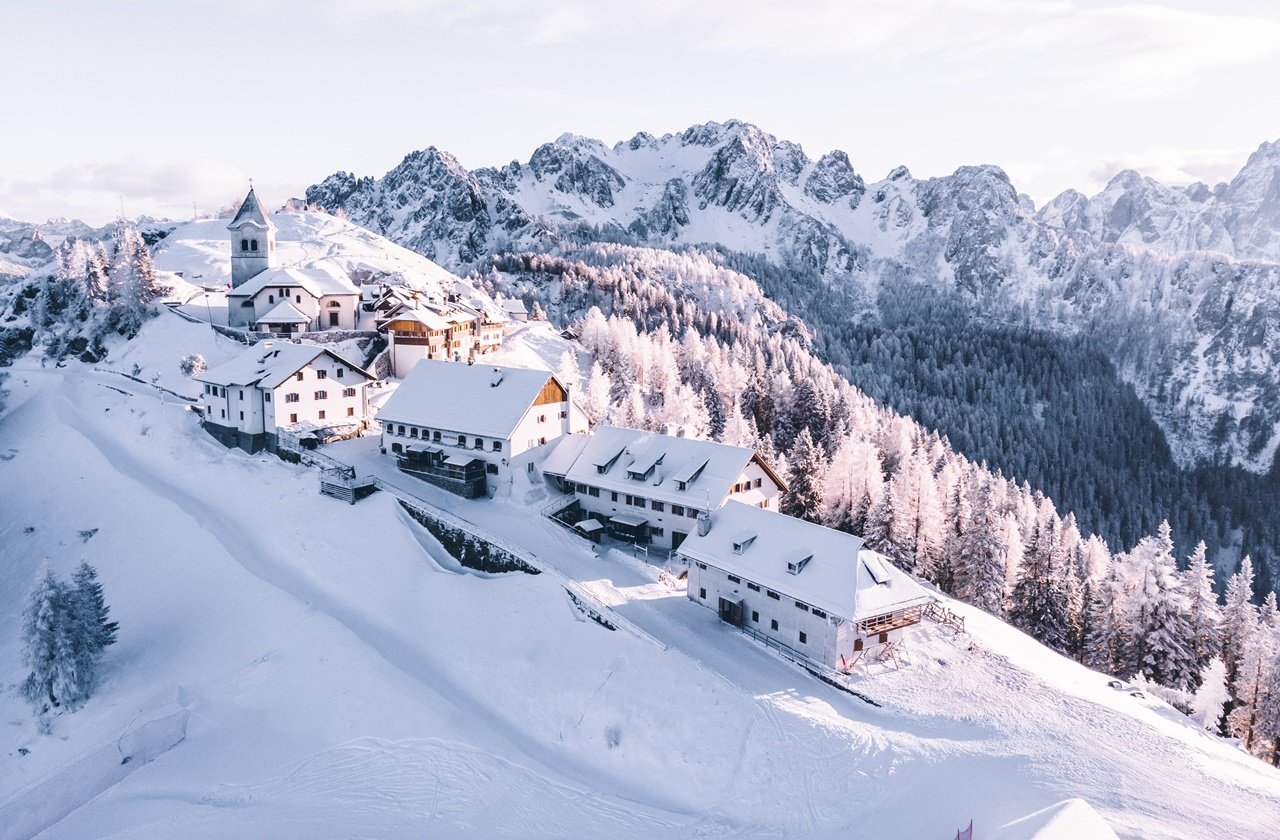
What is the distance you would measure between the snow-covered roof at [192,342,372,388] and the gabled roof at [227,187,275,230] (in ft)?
124

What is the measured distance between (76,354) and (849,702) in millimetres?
93649

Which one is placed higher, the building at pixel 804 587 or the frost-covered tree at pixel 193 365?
the frost-covered tree at pixel 193 365

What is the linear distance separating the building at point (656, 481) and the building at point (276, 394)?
22.0m

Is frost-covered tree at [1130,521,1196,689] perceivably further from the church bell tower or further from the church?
the church bell tower

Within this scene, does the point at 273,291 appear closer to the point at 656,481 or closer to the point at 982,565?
the point at 656,481

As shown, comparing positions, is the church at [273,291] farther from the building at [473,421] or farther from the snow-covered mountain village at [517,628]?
the building at [473,421]

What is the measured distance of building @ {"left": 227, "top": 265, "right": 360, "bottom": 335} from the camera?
8356cm

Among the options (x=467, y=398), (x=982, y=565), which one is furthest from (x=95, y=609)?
(x=982, y=565)

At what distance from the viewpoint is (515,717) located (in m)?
36.9

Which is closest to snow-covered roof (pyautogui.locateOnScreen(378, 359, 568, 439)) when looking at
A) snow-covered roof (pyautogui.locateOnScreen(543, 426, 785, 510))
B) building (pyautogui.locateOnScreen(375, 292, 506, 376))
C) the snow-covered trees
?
snow-covered roof (pyautogui.locateOnScreen(543, 426, 785, 510))

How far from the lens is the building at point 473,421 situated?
57.3 meters

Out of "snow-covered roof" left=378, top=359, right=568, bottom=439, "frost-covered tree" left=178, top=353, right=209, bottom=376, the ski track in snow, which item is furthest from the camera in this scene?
"frost-covered tree" left=178, top=353, right=209, bottom=376

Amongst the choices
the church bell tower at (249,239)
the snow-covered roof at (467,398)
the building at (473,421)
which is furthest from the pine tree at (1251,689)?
→ the church bell tower at (249,239)

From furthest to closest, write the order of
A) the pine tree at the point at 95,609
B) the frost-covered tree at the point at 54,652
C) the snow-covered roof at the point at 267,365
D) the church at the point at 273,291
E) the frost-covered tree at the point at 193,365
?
1. the church at the point at 273,291
2. the frost-covered tree at the point at 193,365
3. the snow-covered roof at the point at 267,365
4. the pine tree at the point at 95,609
5. the frost-covered tree at the point at 54,652
